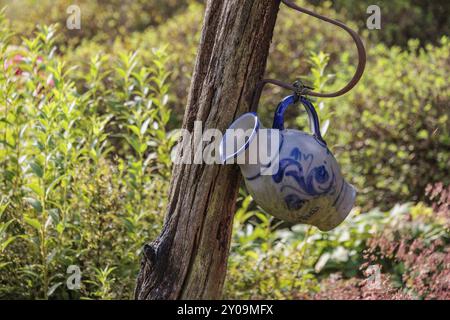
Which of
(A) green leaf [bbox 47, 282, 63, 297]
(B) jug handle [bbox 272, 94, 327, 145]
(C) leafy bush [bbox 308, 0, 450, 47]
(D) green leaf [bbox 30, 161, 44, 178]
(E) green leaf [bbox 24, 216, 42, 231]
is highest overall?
(C) leafy bush [bbox 308, 0, 450, 47]

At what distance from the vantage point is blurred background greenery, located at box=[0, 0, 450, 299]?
9.53ft

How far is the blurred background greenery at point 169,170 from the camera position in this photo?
2.90 meters

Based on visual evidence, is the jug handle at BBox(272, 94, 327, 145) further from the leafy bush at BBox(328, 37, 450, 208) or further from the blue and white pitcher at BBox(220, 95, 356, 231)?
the leafy bush at BBox(328, 37, 450, 208)

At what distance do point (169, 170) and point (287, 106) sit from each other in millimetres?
1209

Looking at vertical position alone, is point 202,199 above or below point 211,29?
below

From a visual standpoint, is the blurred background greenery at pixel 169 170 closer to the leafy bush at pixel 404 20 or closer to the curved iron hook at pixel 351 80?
the curved iron hook at pixel 351 80

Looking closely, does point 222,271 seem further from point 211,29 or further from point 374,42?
point 374,42

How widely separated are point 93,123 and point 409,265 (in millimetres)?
1498

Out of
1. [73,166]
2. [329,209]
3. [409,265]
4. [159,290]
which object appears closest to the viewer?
[329,209]

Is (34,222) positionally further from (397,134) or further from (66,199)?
(397,134)

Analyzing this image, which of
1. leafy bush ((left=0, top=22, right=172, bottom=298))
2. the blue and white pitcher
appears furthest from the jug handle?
leafy bush ((left=0, top=22, right=172, bottom=298))

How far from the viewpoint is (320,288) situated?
3.42 m

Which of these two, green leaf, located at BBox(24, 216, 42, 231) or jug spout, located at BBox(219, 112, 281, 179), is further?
green leaf, located at BBox(24, 216, 42, 231)
